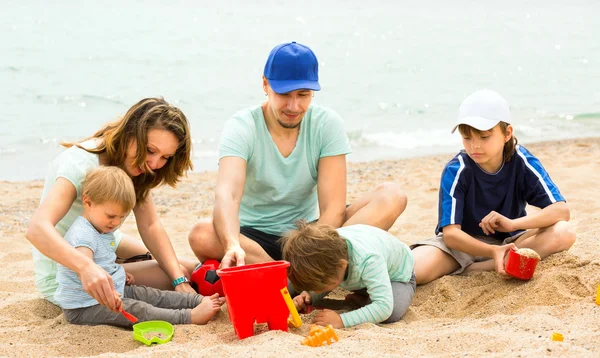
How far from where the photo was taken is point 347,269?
124 inches

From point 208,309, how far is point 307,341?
2.21 feet

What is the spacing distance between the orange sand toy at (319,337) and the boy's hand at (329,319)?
288mm

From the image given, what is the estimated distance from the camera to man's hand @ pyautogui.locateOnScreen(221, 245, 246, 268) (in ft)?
10.2

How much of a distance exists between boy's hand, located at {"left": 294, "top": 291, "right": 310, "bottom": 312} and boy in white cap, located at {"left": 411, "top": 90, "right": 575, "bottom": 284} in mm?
642

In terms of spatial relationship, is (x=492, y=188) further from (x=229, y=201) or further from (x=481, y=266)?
(x=229, y=201)

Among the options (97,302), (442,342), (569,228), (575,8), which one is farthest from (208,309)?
(575,8)

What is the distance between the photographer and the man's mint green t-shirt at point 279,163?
12.1 ft

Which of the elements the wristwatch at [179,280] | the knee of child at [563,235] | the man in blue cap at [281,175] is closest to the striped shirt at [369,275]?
the man in blue cap at [281,175]

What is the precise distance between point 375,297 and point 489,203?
972mm

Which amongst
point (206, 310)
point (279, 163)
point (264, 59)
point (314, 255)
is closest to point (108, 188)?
point (206, 310)

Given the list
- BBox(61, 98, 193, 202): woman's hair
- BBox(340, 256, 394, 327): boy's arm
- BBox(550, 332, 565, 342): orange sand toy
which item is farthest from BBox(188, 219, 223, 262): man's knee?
BBox(550, 332, 565, 342): orange sand toy

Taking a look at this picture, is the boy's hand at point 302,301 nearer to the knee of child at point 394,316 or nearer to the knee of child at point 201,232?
the knee of child at point 394,316

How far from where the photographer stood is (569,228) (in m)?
3.63

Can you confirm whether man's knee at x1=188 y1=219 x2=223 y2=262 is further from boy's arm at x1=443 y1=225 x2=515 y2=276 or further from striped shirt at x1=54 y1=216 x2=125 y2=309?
boy's arm at x1=443 y1=225 x2=515 y2=276
